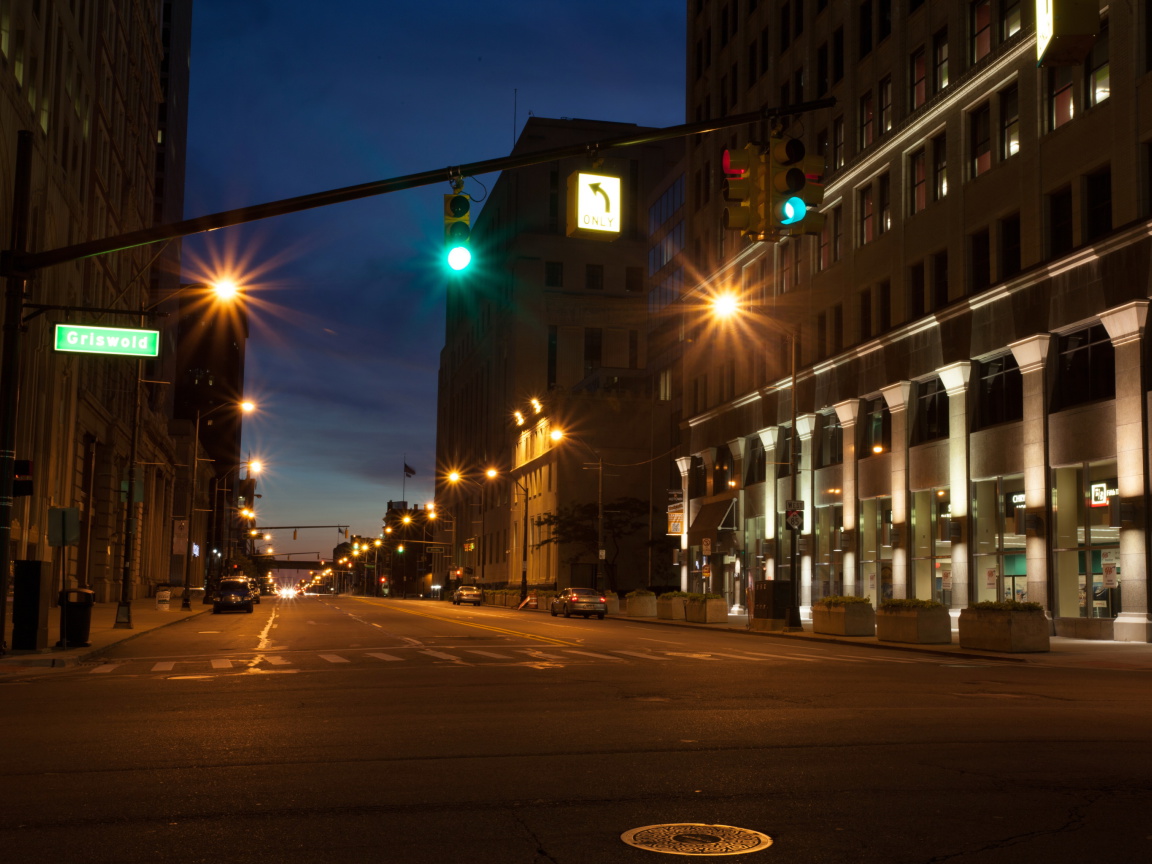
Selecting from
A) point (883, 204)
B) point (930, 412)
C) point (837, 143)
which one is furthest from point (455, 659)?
point (837, 143)

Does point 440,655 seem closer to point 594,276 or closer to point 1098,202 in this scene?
point 1098,202

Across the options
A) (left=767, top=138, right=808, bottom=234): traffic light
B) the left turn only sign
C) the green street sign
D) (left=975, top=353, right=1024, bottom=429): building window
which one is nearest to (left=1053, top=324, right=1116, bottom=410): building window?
(left=975, top=353, right=1024, bottom=429): building window

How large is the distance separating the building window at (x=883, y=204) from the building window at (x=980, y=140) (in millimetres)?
6197

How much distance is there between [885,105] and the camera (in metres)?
50.0

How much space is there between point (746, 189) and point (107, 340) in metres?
10.8

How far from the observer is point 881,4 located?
166ft

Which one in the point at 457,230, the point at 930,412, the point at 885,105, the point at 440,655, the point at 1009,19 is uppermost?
the point at 885,105

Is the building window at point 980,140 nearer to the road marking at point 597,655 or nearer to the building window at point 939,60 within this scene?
the building window at point 939,60

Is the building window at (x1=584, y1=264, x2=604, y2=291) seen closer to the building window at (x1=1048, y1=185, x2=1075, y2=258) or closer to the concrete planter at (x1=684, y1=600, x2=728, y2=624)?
the concrete planter at (x1=684, y1=600, x2=728, y2=624)

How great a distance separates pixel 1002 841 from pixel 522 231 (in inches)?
5101

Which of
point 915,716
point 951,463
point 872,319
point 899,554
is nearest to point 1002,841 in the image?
point 915,716

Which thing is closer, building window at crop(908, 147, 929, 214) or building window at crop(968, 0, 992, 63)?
building window at crop(968, 0, 992, 63)

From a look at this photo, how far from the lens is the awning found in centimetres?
6462

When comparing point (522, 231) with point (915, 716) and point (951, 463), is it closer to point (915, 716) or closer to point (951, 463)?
point (951, 463)
